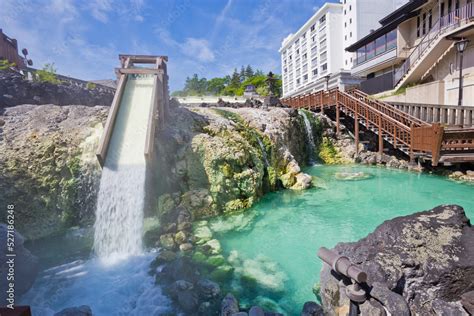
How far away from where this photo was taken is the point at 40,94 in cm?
1183

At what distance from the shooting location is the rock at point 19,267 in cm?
447

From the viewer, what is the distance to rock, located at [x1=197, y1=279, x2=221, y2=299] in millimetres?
4539

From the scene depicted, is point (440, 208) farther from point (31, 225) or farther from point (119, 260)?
point (31, 225)

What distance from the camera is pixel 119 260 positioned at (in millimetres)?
6066

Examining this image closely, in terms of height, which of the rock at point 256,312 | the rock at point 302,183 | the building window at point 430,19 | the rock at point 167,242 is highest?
the building window at point 430,19

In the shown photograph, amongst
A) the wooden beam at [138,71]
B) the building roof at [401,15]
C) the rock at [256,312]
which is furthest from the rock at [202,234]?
the building roof at [401,15]

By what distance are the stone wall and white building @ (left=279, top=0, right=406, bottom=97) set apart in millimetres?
24714

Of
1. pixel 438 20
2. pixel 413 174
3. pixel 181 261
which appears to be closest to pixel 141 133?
pixel 181 261

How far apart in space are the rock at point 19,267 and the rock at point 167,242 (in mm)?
2654

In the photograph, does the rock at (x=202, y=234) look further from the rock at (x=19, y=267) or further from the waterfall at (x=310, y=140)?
the waterfall at (x=310, y=140)

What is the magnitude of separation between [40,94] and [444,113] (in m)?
19.3

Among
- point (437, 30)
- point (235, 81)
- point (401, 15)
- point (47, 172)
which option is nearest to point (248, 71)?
point (235, 81)

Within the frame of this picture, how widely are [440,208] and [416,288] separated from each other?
152 cm

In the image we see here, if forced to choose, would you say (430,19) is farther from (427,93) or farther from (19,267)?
(19,267)
